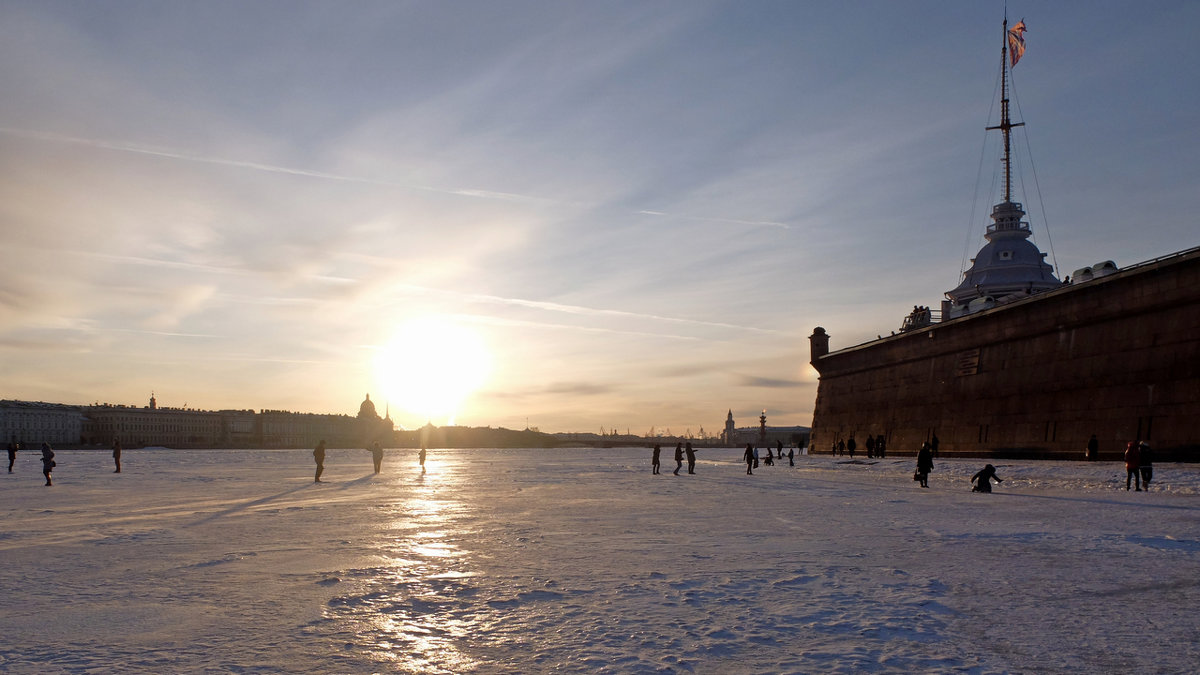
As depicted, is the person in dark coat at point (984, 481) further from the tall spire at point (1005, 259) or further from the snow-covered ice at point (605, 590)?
the tall spire at point (1005, 259)

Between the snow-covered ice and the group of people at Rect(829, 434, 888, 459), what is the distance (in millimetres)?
24309

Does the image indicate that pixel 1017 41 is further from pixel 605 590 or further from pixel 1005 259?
pixel 605 590

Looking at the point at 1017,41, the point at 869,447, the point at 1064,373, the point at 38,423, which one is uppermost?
the point at 1017,41

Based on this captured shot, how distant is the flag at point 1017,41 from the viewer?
43344 millimetres

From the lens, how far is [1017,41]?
43531 mm

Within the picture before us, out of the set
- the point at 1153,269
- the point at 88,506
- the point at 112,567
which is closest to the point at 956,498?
the point at 1153,269

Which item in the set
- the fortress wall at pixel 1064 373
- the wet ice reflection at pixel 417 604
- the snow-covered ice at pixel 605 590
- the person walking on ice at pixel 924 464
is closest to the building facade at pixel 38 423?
the fortress wall at pixel 1064 373

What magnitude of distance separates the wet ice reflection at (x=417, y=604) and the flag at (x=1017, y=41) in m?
44.3

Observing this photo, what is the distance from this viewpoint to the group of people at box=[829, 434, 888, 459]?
3969 cm

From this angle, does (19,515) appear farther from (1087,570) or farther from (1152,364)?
(1152,364)

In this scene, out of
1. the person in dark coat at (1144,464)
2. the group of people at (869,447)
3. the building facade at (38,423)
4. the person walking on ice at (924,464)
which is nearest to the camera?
the person in dark coat at (1144,464)

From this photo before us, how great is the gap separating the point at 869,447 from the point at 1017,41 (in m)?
24.1

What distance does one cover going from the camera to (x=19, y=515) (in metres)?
15.0

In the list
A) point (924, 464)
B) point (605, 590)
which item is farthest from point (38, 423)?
point (605, 590)
